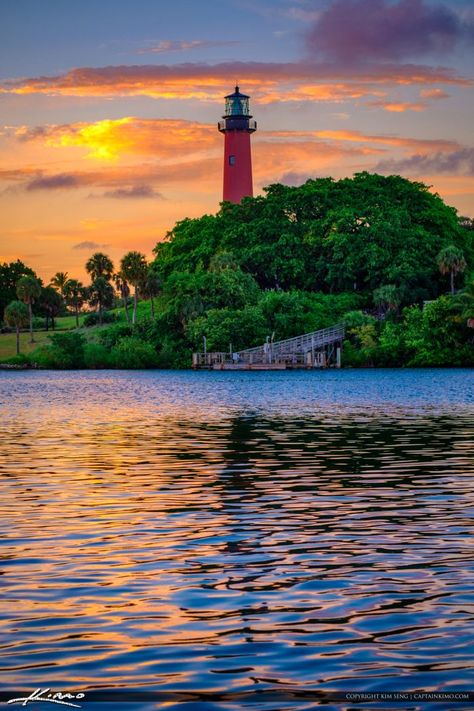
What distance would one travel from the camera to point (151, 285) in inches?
5492

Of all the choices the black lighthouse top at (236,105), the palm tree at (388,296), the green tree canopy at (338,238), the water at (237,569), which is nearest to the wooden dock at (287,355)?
the palm tree at (388,296)

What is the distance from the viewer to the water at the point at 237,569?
376 inches

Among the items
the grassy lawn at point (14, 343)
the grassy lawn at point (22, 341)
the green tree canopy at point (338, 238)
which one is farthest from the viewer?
the grassy lawn at point (22, 341)

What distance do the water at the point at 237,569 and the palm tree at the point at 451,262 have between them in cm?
9025

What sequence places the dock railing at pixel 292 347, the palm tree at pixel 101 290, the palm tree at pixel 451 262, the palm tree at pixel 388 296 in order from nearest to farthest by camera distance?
the dock railing at pixel 292 347
the palm tree at pixel 451 262
the palm tree at pixel 388 296
the palm tree at pixel 101 290

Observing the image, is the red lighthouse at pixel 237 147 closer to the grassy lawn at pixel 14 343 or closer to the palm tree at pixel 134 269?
the palm tree at pixel 134 269

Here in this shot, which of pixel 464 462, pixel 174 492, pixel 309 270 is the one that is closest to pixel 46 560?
pixel 174 492

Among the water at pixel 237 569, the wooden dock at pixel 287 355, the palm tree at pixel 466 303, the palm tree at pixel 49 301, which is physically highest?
the palm tree at pixel 49 301

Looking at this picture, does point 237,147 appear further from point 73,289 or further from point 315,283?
point 73,289

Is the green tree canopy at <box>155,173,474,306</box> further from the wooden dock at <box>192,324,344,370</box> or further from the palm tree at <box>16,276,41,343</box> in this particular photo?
the palm tree at <box>16,276,41,343</box>

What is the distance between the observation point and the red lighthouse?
457ft

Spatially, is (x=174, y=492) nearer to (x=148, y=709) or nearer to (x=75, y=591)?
(x=75, y=591)

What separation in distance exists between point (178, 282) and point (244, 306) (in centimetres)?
1029

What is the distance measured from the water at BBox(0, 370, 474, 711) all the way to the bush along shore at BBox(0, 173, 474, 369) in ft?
275
